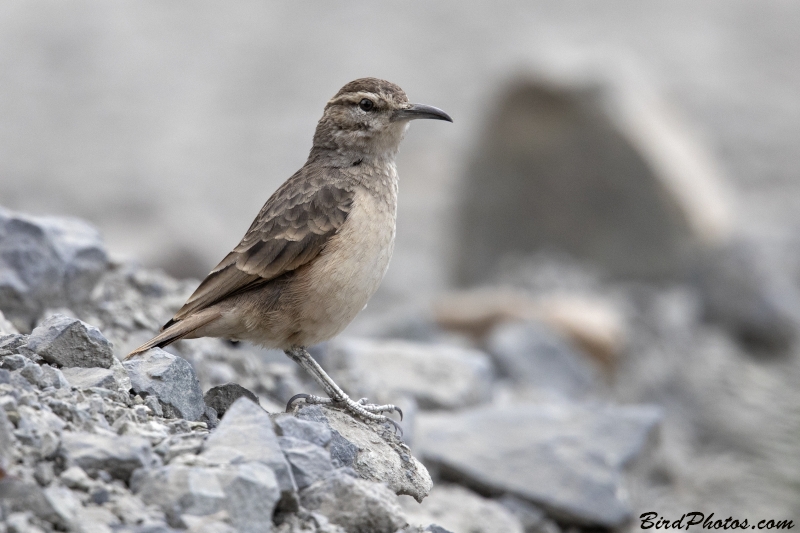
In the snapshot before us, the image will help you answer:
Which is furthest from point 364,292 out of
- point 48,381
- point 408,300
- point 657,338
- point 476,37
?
point 476,37

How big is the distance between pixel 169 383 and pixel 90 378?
404mm

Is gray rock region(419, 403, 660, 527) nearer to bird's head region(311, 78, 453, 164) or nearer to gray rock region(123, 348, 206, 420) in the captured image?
bird's head region(311, 78, 453, 164)

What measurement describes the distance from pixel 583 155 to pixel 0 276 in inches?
423

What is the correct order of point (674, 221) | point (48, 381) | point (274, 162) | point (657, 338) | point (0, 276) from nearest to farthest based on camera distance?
point (48, 381) → point (0, 276) → point (657, 338) → point (674, 221) → point (274, 162)

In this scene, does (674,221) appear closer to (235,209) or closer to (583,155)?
(583,155)

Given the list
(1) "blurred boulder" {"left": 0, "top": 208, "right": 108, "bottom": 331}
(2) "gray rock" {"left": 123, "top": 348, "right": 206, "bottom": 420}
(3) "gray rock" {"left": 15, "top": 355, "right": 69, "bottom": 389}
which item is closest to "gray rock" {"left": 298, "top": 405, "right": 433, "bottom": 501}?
(2) "gray rock" {"left": 123, "top": 348, "right": 206, "bottom": 420}

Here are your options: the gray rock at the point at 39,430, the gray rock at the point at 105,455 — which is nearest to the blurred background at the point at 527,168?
the gray rock at the point at 105,455

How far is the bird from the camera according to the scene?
5.97 metres

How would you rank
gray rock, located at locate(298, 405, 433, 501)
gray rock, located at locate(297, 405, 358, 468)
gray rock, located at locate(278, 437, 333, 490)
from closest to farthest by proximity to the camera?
gray rock, located at locate(278, 437, 333, 490)
gray rock, located at locate(297, 405, 358, 468)
gray rock, located at locate(298, 405, 433, 501)

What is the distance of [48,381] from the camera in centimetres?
464

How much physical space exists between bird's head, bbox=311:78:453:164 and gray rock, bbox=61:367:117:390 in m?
2.57

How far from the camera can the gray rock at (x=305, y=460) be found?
14.6 ft

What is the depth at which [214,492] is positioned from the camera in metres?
4.03

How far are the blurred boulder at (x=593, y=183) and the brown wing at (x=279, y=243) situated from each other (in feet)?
32.3
